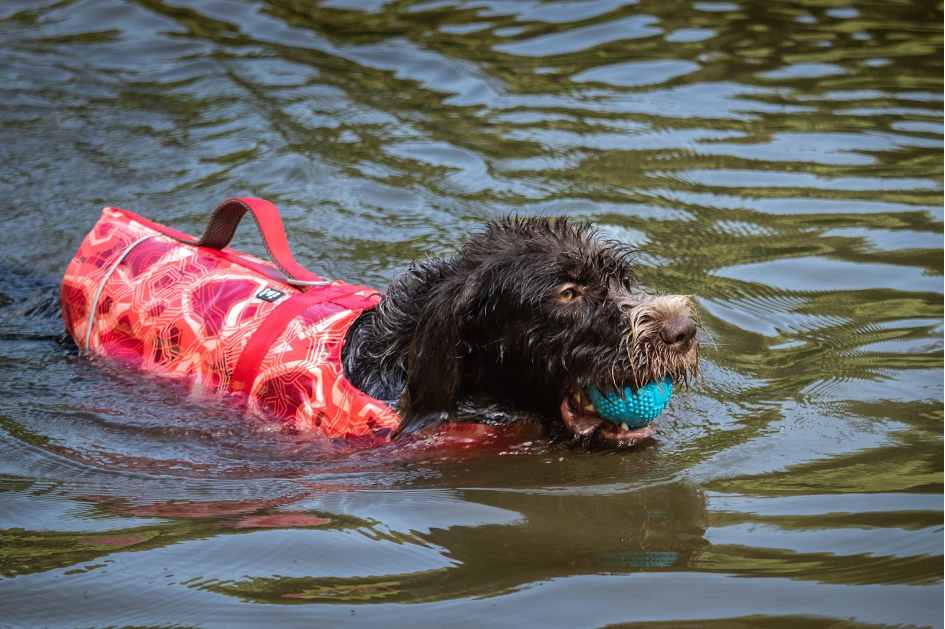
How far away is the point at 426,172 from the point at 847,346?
455 cm

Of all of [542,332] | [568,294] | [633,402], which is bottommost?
[633,402]

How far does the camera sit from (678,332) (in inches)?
196

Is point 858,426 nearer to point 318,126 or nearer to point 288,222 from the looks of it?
point 288,222

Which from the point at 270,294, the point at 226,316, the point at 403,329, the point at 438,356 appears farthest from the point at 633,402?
the point at 226,316

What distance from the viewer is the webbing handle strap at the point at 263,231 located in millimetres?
6223

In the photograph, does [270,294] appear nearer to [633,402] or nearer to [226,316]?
[226,316]

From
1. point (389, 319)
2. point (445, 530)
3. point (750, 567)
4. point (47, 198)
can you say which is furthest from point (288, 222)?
point (750, 567)

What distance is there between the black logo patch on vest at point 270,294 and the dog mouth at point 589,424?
5.91 feet

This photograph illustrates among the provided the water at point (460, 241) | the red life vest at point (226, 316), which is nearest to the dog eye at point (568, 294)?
the water at point (460, 241)

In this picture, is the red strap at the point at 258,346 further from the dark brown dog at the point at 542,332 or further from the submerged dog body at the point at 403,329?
the dark brown dog at the point at 542,332

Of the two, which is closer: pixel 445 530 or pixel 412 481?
pixel 445 530

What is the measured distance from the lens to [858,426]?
5.48 m

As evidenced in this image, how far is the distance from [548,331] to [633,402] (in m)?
0.55

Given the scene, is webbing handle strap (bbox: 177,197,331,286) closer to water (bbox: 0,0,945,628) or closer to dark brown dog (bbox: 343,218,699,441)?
water (bbox: 0,0,945,628)
